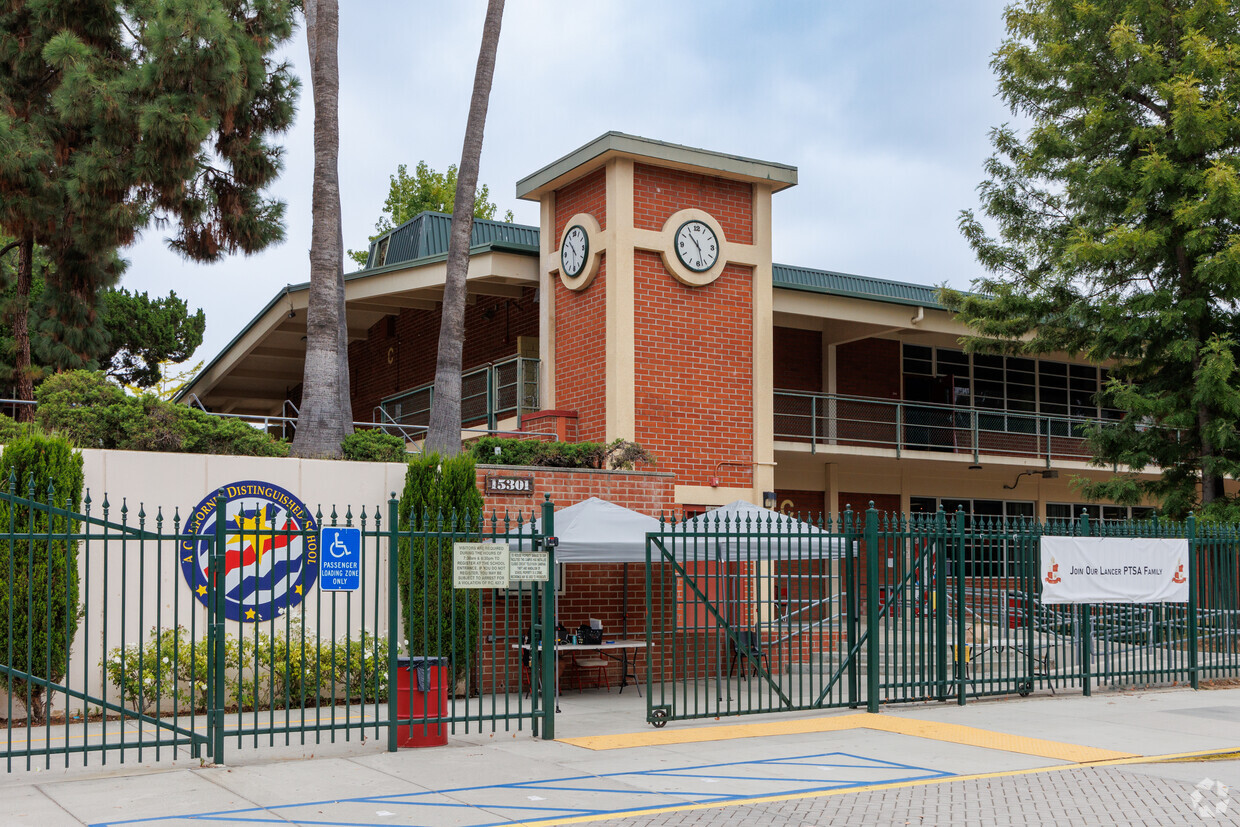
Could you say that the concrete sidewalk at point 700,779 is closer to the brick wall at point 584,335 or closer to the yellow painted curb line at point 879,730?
the yellow painted curb line at point 879,730

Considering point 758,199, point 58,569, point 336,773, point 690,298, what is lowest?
point 336,773

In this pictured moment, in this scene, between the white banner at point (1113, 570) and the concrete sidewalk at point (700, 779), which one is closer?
the concrete sidewalk at point (700, 779)

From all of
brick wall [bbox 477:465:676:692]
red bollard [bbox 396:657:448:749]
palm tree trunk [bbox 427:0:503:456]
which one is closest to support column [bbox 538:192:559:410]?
palm tree trunk [bbox 427:0:503:456]

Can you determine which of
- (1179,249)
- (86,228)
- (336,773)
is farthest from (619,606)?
(1179,249)

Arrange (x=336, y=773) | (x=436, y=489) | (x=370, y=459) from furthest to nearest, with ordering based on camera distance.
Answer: (x=370, y=459), (x=436, y=489), (x=336, y=773)

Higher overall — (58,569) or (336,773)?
(58,569)

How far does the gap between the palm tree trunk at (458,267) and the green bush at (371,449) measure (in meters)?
0.85

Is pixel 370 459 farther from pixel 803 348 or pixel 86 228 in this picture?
pixel 803 348

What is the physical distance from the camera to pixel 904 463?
24875 millimetres

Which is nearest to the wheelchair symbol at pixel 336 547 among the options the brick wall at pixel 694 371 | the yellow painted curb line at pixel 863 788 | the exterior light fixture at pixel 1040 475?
the yellow painted curb line at pixel 863 788

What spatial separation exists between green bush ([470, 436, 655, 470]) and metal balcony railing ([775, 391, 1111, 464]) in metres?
5.97

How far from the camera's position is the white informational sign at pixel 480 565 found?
10.5 m

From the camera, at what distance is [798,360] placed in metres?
24.7

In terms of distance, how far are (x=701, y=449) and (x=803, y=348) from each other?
7.44 metres
